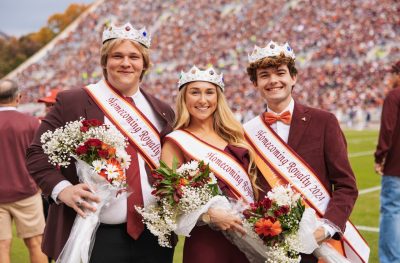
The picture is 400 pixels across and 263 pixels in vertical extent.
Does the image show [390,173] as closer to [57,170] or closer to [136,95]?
[136,95]

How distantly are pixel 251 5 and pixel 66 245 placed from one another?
136ft

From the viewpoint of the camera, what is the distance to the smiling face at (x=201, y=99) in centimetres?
296

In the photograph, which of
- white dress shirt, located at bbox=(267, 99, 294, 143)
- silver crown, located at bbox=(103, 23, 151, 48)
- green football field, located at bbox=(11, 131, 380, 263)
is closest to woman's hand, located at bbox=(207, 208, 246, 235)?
white dress shirt, located at bbox=(267, 99, 294, 143)

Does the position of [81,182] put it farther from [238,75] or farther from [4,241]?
[238,75]

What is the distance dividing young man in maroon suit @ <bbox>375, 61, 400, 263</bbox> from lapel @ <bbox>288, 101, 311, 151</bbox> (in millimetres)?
2153

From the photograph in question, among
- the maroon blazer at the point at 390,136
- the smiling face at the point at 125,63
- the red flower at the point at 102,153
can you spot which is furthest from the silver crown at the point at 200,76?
the maroon blazer at the point at 390,136

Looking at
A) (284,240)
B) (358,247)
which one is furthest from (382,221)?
(284,240)

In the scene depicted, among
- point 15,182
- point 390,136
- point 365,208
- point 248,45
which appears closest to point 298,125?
point 390,136

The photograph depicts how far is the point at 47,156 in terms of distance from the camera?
2.66 metres

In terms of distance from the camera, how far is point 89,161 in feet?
8.22

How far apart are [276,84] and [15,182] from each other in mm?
2685

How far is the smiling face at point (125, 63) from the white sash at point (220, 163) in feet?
1.24

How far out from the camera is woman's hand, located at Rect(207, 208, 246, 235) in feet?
8.36

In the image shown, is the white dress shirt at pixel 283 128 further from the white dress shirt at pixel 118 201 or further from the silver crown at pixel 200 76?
the white dress shirt at pixel 118 201
